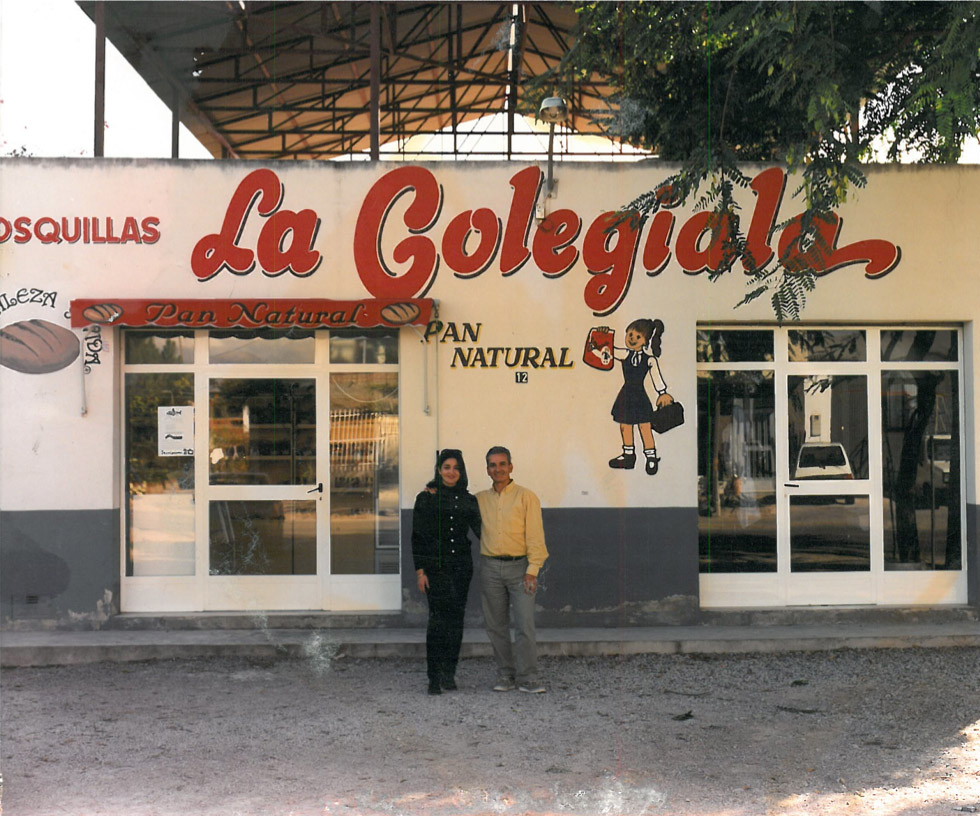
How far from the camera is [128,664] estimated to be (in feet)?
28.2

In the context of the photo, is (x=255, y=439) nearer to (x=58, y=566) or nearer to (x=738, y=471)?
(x=58, y=566)

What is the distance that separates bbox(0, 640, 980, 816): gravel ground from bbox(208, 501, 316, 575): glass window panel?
3.43 feet

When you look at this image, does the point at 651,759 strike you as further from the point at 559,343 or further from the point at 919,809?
the point at 559,343

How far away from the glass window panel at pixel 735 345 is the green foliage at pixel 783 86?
50cm

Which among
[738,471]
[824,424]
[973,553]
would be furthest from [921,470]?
[738,471]

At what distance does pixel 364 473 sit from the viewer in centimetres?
965

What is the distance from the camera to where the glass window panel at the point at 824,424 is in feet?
32.0

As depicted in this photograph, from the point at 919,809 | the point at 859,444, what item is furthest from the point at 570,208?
the point at 919,809

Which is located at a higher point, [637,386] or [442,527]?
[637,386]

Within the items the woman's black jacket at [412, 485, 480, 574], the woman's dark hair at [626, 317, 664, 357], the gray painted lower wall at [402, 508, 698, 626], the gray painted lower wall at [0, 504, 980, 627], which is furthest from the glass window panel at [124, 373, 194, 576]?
the woman's dark hair at [626, 317, 664, 357]

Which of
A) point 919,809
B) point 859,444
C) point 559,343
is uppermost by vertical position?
point 559,343

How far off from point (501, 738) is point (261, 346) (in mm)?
4650

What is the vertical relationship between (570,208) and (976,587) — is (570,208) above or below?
above

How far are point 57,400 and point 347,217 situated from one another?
308 centimetres
